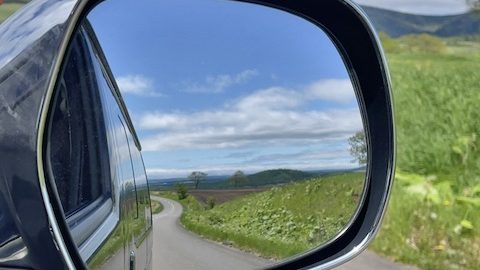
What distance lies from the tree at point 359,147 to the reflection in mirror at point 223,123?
159 millimetres

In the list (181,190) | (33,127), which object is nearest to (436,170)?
(181,190)

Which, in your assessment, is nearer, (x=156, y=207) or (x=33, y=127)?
(x=33, y=127)

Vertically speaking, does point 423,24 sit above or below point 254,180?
above

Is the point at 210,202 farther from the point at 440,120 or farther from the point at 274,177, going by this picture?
the point at 440,120

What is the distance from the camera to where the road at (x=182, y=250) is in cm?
97

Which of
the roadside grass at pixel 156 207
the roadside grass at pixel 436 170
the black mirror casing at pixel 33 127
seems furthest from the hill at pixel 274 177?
the roadside grass at pixel 436 170

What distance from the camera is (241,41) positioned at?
1.08m

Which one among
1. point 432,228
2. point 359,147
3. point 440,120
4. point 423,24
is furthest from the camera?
point 423,24

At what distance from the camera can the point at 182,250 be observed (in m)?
1.01

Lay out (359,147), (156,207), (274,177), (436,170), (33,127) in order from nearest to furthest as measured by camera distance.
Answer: (33,127) → (156,207) → (274,177) → (359,147) → (436,170)

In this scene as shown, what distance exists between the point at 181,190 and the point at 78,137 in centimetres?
14

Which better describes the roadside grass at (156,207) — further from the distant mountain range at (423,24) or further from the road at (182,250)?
the distant mountain range at (423,24)

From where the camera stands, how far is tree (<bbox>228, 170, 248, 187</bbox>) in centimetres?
103

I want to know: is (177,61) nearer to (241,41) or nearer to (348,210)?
(241,41)
